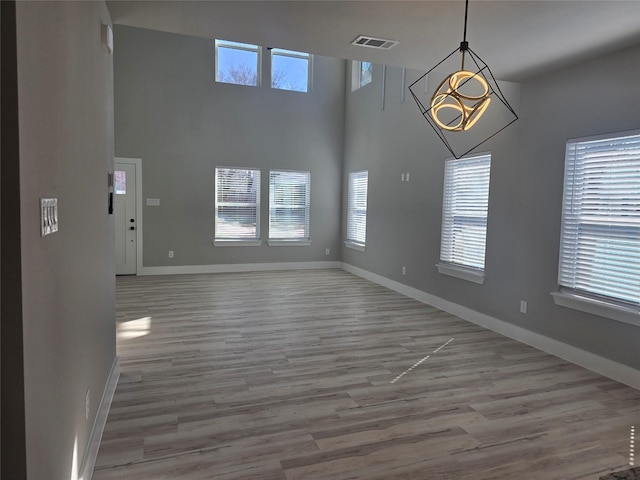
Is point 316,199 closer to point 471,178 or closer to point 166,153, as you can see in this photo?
point 166,153

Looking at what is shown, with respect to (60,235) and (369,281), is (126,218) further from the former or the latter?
(60,235)

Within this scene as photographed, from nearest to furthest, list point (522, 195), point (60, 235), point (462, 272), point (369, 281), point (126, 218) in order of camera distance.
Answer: point (60, 235) → point (522, 195) → point (462, 272) → point (126, 218) → point (369, 281)

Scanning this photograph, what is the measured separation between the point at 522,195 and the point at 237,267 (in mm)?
5422

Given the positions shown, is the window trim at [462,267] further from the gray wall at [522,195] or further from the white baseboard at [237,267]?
the white baseboard at [237,267]

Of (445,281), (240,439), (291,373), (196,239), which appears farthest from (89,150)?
(196,239)

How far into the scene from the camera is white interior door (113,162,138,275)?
7348 millimetres

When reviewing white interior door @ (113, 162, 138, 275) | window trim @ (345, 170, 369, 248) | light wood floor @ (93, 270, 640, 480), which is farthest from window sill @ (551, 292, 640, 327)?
white interior door @ (113, 162, 138, 275)

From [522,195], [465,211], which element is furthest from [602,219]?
[465,211]

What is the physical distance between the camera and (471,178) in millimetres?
5129

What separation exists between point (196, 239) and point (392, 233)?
11.9 ft

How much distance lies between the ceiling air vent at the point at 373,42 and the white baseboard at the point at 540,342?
10.2ft

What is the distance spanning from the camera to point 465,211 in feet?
17.1

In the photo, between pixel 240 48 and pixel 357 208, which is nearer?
pixel 240 48

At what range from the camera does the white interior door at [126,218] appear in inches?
289
